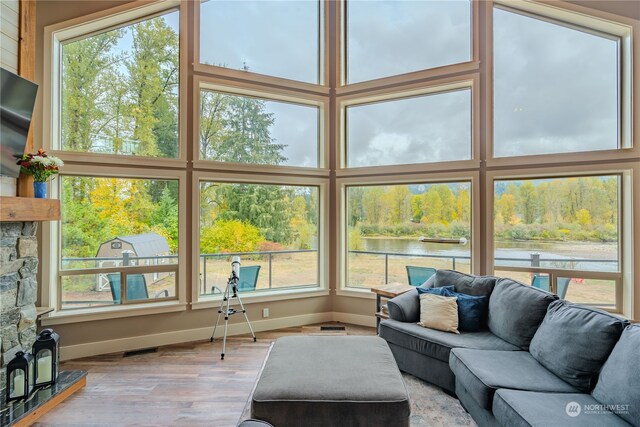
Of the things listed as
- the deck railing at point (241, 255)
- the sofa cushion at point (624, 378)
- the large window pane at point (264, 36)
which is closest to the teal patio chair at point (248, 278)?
the deck railing at point (241, 255)

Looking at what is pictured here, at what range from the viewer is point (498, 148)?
4012 mm

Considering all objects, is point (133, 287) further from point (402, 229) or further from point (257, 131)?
point (402, 229)

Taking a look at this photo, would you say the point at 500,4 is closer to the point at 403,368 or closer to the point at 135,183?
the point at 403,368

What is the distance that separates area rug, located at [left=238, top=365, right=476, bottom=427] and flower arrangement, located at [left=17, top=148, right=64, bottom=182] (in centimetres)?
272

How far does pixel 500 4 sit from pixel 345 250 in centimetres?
372

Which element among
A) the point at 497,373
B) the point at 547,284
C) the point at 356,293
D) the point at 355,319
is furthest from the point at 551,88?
the point at 355,319

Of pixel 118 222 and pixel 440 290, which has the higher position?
pixel 118 222

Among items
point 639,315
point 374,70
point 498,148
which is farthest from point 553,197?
point 374,70

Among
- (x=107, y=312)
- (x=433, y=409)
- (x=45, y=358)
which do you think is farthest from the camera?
(x=107, y=312)

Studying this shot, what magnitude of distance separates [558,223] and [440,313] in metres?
1.90

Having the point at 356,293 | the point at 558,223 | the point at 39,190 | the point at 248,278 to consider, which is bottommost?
the point at 356,293

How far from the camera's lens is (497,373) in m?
2.23

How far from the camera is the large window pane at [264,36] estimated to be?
14.1 ft

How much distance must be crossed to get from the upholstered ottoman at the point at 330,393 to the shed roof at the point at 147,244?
2.41 meters
